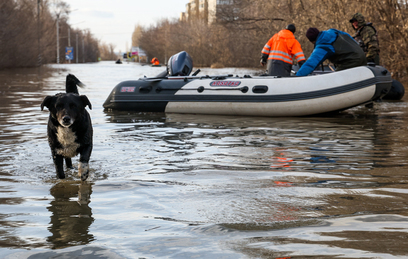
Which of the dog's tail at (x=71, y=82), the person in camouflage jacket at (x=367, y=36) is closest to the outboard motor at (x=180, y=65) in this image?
the person in camouflage jacket at (x=367, y=36)

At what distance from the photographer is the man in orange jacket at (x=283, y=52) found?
1045cm

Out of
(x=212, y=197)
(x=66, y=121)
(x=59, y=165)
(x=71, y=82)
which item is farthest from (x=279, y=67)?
(x=66, y=121)

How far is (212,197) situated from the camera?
3.94 metres

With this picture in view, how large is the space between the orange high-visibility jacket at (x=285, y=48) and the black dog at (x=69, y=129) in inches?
262

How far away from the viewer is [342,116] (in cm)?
991

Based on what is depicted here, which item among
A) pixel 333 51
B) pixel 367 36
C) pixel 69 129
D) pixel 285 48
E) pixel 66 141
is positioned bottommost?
pixel 66 141

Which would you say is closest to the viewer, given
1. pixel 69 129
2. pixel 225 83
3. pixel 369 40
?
pixel 69 129

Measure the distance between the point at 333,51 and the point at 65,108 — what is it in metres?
6.67

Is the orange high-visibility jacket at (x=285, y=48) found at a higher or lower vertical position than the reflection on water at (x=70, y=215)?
higher

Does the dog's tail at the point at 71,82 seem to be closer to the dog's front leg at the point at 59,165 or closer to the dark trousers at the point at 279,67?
the dog's front leg at the point at 59,165

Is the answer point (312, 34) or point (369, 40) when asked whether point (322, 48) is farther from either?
point (369, 40)

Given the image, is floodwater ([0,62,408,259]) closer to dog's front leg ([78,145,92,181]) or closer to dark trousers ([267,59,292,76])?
dog's front leg ([78,145,92,181])

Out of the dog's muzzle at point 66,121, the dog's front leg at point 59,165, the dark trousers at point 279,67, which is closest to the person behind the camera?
the dog's muzzle at point 66,121

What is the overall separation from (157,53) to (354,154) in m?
89.1
